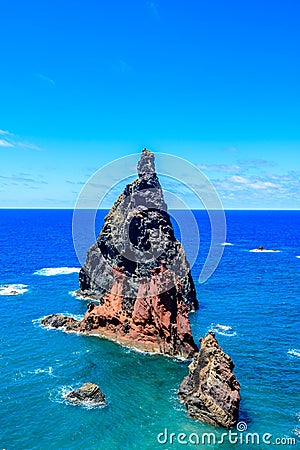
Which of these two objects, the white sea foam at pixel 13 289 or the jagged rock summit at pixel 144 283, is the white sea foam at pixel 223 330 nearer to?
the jagged rock summit at pixel 144 283

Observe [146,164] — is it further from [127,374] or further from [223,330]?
[127,374]

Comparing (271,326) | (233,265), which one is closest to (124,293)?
(271,326)

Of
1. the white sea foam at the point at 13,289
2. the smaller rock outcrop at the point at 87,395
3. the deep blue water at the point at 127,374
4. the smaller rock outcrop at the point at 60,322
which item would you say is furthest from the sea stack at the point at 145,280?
the white sea foam at the point at 13,289

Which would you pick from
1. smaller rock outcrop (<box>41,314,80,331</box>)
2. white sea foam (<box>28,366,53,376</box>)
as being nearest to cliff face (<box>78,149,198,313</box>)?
smaller rock outcrop (<box>41,314,80,331</box>)

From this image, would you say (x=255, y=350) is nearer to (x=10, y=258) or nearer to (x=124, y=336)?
(x=124, y=336)

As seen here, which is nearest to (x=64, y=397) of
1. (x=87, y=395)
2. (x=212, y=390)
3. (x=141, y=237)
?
(x=87, y=395)

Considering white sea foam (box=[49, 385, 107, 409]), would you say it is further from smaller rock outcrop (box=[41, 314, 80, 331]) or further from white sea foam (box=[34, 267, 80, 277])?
white sea foam (box=[34, 267, 80, 277])
